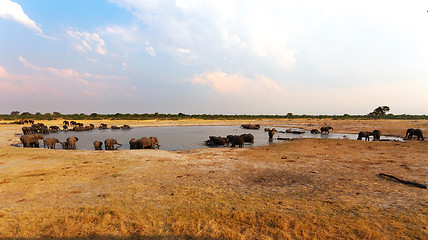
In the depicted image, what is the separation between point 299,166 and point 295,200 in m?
5.26

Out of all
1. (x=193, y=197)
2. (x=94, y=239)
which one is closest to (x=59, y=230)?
(x=94, y=239)

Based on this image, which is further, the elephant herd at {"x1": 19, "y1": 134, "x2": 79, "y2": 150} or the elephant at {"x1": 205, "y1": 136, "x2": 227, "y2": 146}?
the elephant at {"x1": 205, "y1": 136, "x2": 227, "y2": 146}

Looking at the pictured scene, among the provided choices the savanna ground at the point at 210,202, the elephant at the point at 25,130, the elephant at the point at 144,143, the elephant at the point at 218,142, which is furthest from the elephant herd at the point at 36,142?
the elephant at the point at 25,130

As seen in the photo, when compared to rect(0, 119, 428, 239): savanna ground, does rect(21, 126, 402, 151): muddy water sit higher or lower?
lower

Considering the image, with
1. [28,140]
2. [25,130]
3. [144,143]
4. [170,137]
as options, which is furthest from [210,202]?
[25,130]

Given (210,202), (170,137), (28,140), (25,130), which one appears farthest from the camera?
(25,130)

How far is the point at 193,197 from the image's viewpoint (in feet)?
21.9

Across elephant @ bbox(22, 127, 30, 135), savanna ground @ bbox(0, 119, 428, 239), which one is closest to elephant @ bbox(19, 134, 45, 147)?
savanna ground @ bbox(0, 119, 428, 239)

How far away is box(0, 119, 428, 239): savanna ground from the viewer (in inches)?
181

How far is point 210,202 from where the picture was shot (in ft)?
20.6

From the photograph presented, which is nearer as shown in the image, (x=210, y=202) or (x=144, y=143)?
(x=210, y=202)

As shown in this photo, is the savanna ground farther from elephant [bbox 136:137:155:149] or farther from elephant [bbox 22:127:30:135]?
elephant [bbox 22:127:30:135]

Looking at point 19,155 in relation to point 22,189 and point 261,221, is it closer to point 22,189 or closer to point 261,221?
point 22,189

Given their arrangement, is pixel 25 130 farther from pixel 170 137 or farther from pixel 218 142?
pixel 218 142
